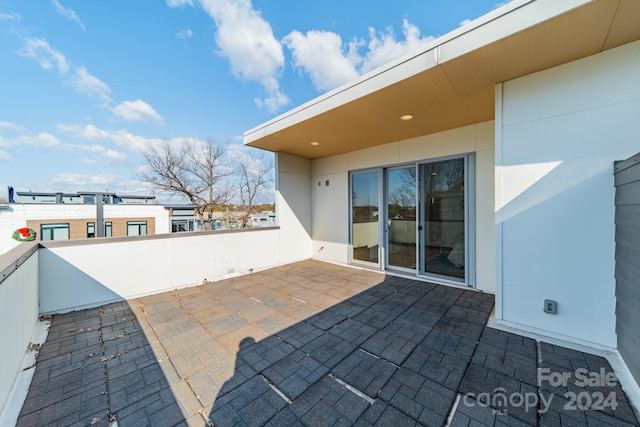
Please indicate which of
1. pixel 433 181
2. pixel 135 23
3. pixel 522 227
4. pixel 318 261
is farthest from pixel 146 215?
pixel 522 227

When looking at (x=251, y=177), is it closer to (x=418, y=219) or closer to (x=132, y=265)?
(x=132, y=265)

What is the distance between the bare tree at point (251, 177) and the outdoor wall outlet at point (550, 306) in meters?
13.2

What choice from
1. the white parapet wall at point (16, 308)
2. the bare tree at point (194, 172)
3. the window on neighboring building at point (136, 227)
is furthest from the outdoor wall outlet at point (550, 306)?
the window on neighboring building at point (136, 227)

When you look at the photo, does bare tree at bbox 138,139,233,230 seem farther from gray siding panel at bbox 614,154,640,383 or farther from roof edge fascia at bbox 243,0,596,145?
gray siding panel at bbox 614,154,640,383

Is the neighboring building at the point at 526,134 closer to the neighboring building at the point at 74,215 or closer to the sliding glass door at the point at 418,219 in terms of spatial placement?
the sliding glass door at the point at 418,219

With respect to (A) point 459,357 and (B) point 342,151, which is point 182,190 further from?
(A) point 459,357

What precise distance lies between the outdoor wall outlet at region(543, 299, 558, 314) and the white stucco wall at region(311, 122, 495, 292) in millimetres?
1220

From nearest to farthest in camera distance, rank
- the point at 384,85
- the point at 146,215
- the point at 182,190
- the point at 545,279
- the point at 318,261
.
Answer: the point at 545,279, the point at 384,85, the point at 318,261, the point at 182,190, the point at 146,215

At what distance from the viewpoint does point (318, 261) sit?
19.3 feet

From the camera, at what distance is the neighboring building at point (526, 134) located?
1986 mm

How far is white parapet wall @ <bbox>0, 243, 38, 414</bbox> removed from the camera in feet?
5.34

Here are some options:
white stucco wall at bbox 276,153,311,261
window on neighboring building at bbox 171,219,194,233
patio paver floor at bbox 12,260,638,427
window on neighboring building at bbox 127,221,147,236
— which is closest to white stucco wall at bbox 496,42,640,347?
patio paver floor at bbox 12,260,638,427

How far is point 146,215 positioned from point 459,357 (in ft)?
58.6

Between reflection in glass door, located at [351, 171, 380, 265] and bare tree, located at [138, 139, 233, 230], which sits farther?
bare tree, located at [138, 139, 233, 230]
